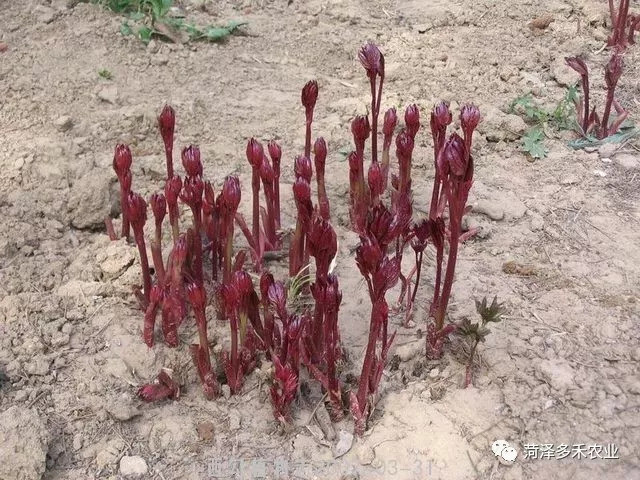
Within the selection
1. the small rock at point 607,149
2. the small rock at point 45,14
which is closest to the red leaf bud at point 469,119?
the small rock at point 607,149

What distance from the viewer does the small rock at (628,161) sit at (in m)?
4.04

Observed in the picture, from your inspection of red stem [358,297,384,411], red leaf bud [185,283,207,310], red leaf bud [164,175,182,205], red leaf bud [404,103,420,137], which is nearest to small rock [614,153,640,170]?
red leaf bud [404,103,420,137]

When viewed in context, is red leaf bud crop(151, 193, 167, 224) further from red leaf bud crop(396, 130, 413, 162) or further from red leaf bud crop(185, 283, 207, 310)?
red leaf bud crop(396, 130, 413, 162)

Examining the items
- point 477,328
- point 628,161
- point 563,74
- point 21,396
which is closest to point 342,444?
point 477,328

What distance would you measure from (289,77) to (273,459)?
311 cm

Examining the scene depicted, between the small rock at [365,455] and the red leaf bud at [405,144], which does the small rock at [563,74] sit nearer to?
the red leaf bud at [405,144]

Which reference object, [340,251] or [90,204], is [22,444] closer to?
[90,204]

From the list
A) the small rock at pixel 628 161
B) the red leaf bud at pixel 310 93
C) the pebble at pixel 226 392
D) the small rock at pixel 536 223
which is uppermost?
the red leaf bud at pixel 310 93

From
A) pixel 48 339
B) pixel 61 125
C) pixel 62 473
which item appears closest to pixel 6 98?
pixel 61 125

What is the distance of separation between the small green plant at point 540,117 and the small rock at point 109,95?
242cm

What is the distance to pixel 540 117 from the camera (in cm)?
446

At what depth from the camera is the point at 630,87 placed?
4852mm

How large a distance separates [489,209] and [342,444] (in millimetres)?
1591

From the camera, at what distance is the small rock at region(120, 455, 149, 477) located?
8.13 ft
